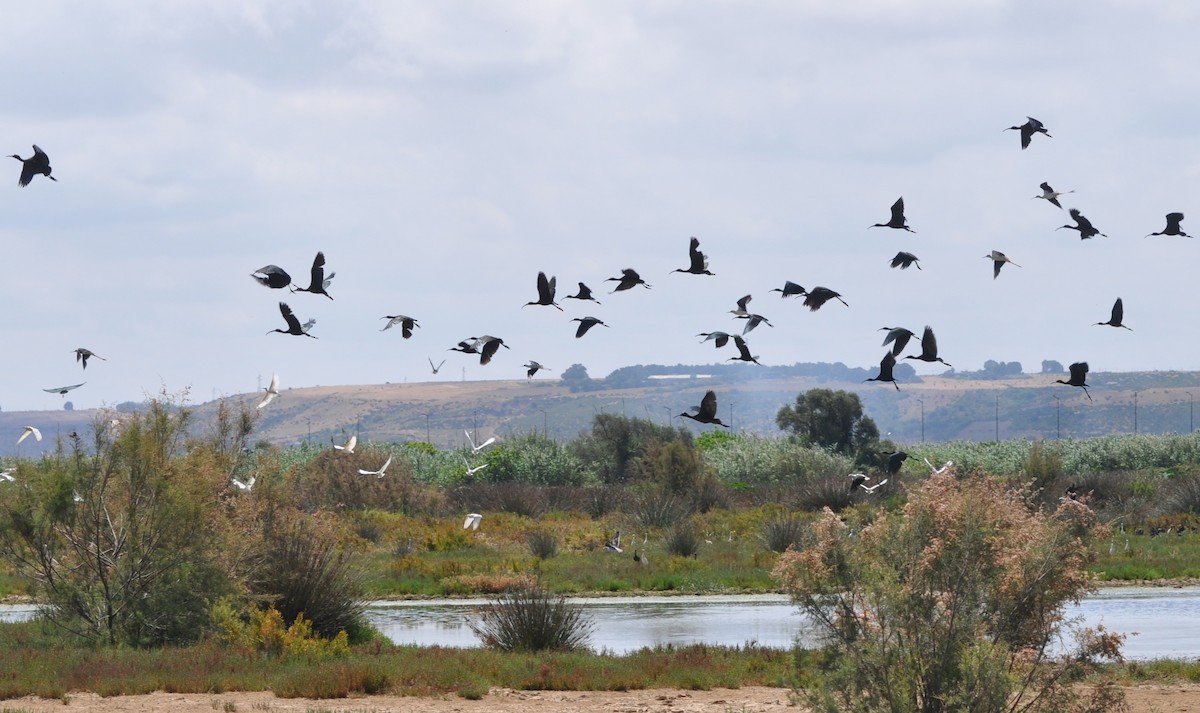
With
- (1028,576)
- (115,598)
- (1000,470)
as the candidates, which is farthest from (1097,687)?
(1000,470)

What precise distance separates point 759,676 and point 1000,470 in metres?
44.8

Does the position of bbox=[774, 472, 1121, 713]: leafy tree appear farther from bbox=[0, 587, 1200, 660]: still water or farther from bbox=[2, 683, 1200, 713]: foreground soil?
bbox=[0, 587, 1200, 660]: still water

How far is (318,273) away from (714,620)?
11.8 meters

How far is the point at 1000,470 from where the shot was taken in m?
60.7

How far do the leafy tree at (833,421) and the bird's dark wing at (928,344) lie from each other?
5930 cm

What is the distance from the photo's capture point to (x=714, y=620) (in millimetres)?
26859

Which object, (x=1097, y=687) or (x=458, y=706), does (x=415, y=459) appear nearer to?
(x=458, y=706)

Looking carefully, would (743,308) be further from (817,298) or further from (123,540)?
(123,540)

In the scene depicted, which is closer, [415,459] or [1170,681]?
[1170,681]

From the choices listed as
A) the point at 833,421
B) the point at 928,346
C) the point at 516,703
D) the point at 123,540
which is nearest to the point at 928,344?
the point at 928,346

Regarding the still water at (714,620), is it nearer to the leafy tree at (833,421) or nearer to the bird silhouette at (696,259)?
the bird silhouette at (696,259)

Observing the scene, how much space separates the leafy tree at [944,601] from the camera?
11820 millimetres

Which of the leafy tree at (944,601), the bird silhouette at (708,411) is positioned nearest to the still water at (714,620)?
the bird silhouette at (708,411)

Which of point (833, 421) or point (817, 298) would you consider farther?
point (833, 421)
